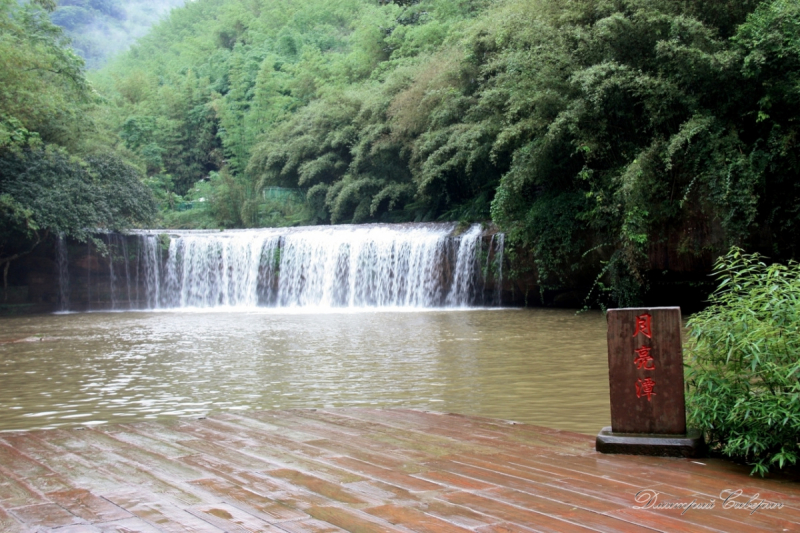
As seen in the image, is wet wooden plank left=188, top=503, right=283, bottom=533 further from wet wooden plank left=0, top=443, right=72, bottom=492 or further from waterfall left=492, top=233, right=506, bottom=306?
waterfall left=492, top=233, right=506, bottom=306

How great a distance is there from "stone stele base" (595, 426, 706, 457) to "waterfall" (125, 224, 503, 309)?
1351cm

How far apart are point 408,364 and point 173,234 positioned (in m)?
15.9

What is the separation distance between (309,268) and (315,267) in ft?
0.61

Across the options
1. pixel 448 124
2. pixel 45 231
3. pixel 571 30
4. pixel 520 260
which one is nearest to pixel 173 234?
pixel 45 231

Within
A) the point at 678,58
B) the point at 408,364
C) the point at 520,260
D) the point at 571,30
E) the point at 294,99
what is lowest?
the point at 408,364

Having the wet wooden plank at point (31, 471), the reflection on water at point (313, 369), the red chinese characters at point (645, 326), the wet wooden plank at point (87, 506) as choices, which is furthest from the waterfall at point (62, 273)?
the red chinese characters at point (645, 326)

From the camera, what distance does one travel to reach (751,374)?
3.29 m

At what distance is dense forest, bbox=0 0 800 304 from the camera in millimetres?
12008

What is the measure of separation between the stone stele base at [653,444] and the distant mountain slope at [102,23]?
81816 mm

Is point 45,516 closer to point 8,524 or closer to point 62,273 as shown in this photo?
point 8,524

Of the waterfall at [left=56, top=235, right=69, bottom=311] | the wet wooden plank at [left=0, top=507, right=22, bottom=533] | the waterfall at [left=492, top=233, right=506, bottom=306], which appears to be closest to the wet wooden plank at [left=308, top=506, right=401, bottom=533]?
the wet wooden plank at [left=0, top=507, right=22, bottom=533]

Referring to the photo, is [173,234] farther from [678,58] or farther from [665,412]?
[665,412]

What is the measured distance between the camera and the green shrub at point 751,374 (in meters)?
3.08

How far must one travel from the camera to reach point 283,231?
21.3 metres
